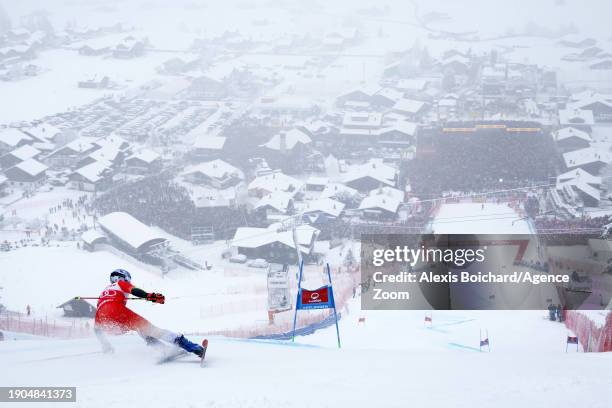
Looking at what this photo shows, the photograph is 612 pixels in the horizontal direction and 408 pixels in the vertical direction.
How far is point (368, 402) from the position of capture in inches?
99.3

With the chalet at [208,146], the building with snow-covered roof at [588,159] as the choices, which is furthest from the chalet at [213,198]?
the building with snow-covered roof at [588,159]

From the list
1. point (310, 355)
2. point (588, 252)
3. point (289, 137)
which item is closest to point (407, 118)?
point (289, 137)

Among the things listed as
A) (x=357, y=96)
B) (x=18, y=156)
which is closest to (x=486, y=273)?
(x=18, y=156)

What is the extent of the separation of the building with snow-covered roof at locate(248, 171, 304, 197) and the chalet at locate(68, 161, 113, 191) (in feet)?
9.41

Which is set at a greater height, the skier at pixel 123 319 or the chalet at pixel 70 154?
the chalet at pixel 70 154

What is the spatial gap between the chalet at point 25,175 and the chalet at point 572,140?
11.2 metres

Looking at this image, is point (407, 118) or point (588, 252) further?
point (407, 118)

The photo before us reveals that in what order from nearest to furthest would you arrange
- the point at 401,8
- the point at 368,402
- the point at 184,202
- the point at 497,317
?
the point at 368,402 → the point at 497,317 → the point at 184,202 → the point at 401,8

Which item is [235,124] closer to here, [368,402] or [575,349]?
[575,349]

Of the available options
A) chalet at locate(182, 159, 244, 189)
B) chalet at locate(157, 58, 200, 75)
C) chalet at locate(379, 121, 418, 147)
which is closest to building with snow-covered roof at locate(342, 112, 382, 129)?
chalet at locate(379, 121, 418, 147)

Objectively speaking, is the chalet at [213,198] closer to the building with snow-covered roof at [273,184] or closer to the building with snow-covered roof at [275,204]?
the building with snow-covered roof at [273,184]

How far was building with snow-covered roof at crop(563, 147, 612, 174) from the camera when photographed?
13.6 m

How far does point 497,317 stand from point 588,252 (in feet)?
10.9

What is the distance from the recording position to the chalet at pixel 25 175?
12898 millimetres
